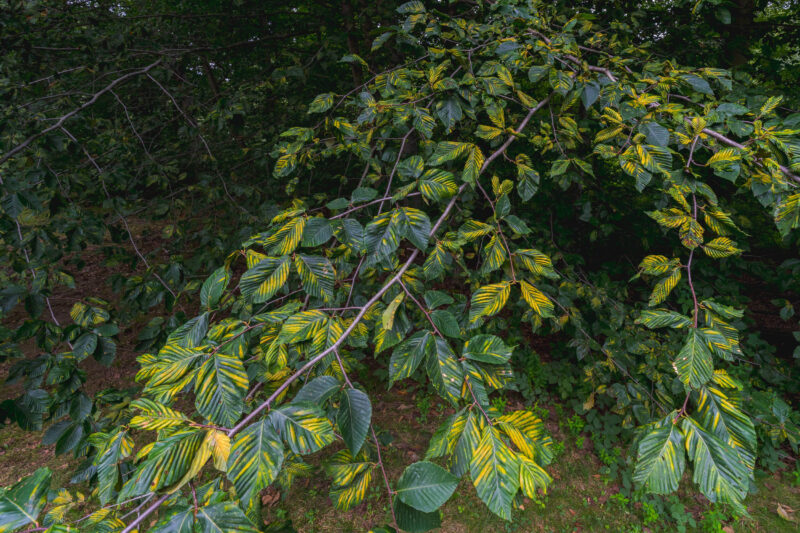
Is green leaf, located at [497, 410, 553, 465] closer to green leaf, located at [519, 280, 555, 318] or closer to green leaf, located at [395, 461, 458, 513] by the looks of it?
green leaf, located at [395, 461, 458, 513]

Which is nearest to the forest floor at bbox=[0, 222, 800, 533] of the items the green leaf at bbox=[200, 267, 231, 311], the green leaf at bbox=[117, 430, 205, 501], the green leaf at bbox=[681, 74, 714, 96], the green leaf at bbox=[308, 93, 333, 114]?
the green leaf at bbox=[200, 267, 231, 311]

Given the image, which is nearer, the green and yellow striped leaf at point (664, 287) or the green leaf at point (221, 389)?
the green leaf at point (221, 389)

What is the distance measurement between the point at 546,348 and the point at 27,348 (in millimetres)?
6470

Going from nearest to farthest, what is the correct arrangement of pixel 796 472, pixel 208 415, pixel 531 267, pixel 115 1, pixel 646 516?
pixel 208 415 < pixel 531 267 < pixel 646 516 < pixel 796 472 < pixel 115 1

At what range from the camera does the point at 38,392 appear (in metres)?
1.39

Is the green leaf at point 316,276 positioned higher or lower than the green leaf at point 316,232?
lower

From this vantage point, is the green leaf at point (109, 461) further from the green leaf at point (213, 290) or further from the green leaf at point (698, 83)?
the green leaf at point (698, 83)

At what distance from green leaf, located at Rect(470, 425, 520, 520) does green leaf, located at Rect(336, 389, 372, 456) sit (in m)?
0.23

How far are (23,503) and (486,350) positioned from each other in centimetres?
100

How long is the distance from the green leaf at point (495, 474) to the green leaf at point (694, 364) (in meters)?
0.42

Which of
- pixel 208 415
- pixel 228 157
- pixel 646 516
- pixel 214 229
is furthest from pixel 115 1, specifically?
pixel 646 516

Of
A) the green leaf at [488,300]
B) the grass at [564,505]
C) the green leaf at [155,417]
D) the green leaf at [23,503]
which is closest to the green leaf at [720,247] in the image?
the green leaf at [488,300]

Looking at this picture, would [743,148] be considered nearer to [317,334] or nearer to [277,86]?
[317,334]

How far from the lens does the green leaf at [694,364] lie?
763mm
